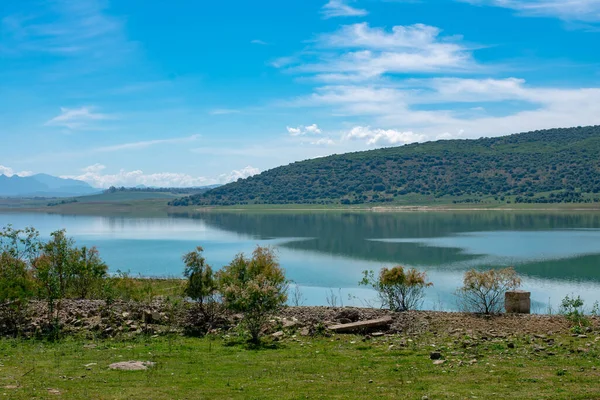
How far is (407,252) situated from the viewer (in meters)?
58.8

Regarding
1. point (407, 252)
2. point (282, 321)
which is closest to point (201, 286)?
point (282, 321)

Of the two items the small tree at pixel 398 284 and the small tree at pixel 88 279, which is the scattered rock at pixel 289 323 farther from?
the small tree at pixel 88 279

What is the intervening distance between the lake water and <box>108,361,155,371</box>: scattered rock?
1530cm

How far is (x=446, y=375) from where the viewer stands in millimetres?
11695

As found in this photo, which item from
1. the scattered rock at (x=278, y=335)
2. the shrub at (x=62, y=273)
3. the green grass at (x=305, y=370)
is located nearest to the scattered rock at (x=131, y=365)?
the green grass at (x=305, y=370)

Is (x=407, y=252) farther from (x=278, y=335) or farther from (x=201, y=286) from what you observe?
(x=278, y=335)

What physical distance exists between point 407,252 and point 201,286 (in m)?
42.6

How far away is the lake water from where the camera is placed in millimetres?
36625

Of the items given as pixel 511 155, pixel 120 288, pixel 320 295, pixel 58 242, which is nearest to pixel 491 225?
pixel 320 295

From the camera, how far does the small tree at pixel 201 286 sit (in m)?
18.5

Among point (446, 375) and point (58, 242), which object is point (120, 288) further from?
point (446, 375)

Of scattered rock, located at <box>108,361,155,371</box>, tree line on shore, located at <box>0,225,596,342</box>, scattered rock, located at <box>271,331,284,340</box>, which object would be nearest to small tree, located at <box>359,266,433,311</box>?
tree line on shore, located at <box>0,225,596,342</box>

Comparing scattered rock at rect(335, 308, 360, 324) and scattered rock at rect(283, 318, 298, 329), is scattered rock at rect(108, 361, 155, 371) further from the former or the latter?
scattered rock at rect(335, 308, 360, 324)

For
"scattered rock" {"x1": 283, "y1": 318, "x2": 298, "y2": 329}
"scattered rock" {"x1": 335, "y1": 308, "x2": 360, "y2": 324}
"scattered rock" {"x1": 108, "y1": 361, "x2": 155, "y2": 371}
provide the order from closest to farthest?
"scattered rock" {"x1": 108, "y1": 361, "x2": 155, "y2": 371}
"scattered rock" {"x1": 283, "y1": 318, "x2": 298, "y2": 329}
"scattered rock" {"x1": 335, "y1": 308, "x2": 360, "y2": 324}
